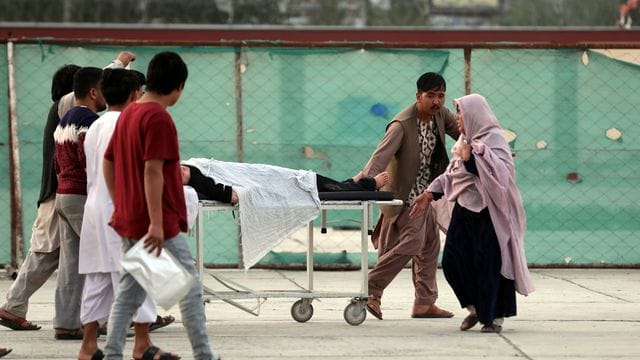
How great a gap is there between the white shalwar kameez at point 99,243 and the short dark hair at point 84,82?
74 cm

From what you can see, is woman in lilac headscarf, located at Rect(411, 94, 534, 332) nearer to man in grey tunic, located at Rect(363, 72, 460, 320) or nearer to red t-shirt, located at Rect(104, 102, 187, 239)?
man in grey tunic, located at Rect(363, 72, 460, 320)

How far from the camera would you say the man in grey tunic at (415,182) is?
9.51 m

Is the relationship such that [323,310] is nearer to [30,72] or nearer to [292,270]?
[292,270]

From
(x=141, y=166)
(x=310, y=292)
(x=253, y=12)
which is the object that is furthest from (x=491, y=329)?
(x=253, y=12)

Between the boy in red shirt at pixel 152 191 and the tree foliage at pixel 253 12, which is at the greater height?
the tree foliage at pixel 253 12

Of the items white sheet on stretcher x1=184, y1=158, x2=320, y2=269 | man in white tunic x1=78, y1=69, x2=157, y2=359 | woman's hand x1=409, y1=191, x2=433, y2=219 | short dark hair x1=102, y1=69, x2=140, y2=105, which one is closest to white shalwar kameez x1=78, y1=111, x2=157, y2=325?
man in white tunic x1=78, y1=69, x2=157, y2=359

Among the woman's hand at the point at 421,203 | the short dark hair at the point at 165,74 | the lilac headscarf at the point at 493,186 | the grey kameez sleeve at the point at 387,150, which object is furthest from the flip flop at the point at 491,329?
the short dark hair at the point at 165,74

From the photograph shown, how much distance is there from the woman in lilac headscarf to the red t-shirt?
2.54m

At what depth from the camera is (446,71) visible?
1257 cm

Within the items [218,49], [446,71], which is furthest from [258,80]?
[446,71]

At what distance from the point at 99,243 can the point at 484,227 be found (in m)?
2.56

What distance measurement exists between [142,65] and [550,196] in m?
3.84

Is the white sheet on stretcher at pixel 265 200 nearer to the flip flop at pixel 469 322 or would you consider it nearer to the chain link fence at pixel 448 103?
the flip flop at pixel 469 322

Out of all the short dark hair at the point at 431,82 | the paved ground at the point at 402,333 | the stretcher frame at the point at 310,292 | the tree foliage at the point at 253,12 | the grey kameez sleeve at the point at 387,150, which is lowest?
the paved ground at the point at 402,333
